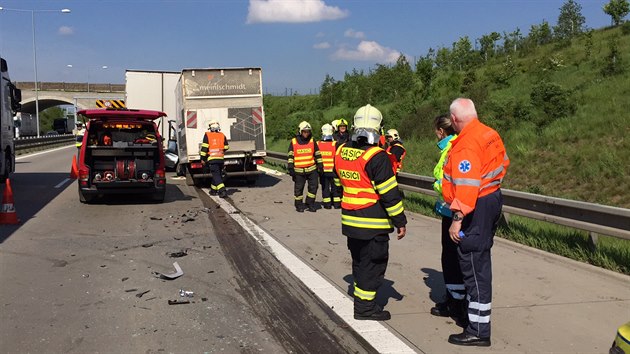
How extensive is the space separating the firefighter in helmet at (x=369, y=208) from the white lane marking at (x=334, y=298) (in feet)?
0.57

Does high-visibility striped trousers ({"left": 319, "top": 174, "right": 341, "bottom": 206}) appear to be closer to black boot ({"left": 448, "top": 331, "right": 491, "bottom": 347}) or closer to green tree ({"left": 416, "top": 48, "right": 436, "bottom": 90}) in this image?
black boot ({"left": 448, "top": 331, "right": 491, "bottom": 347})

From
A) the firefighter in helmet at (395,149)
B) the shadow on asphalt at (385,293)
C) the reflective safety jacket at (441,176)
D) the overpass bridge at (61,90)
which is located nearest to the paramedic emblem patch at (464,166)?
the reflective safety jacket at (441,176)

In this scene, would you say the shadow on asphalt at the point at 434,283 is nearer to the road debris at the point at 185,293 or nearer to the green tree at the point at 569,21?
the road debris at the point at 185,293

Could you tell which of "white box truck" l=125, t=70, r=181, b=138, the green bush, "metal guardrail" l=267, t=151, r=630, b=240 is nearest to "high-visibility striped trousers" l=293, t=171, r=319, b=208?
"metal guardrail" l=267, t=151, r=630, b=240

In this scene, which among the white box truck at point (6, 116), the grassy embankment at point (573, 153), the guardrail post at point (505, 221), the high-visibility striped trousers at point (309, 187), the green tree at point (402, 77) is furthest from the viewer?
the green tree at point (402, 77)

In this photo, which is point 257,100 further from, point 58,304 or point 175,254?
point 58,304

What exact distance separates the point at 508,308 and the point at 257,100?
11843 mm

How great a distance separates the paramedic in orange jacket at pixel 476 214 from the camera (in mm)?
4234

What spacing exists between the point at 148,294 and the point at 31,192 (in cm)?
1030

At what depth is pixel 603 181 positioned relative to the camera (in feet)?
40.3

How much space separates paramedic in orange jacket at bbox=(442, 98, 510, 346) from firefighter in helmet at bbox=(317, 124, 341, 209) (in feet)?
24.3

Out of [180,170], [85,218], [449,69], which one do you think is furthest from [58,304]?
[449,69]

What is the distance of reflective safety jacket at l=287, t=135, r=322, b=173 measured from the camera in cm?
1185

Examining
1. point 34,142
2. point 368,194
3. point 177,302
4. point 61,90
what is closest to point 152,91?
point 177,302
